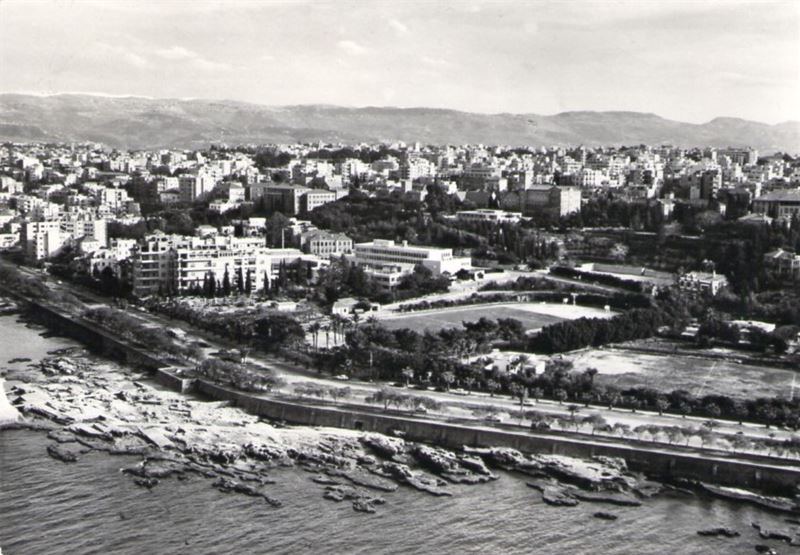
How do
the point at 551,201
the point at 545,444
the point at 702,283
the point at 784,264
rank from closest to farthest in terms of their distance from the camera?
the point at 545,444, the point at 702,283, the point at 784,264, the point at 551,201

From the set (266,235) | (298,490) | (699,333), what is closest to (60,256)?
A: (266,235)

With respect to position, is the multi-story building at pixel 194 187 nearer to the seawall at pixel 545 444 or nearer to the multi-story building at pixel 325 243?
the multi-story building at pixel 325 243

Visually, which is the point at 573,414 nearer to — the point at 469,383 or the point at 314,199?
the point at 469,383

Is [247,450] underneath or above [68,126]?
underneath

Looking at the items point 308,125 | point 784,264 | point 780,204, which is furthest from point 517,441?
point 308,125

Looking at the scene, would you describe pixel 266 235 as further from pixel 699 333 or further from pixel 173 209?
pixel 699 333

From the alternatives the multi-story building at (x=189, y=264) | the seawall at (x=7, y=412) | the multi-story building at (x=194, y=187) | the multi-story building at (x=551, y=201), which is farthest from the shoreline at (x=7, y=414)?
the multi-story building at (x=194, y=187)

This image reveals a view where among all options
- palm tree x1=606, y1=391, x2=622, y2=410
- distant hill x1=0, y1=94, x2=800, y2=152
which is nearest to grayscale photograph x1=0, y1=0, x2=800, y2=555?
palm tree x1=606, y1=391, x2=622, y2=410
